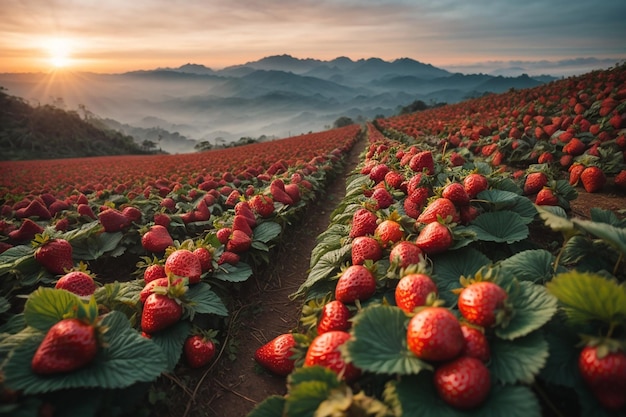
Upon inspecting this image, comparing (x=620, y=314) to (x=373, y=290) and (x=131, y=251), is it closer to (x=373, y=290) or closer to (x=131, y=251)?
(x=373, y=290)

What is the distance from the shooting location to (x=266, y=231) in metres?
3.79

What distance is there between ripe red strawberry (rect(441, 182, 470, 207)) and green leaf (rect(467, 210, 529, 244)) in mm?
190

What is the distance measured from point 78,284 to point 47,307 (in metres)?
0.69

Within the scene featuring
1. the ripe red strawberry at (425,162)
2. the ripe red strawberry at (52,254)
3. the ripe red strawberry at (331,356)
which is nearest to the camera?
the ripe red strawberry at (331,356)

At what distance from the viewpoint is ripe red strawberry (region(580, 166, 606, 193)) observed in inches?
178

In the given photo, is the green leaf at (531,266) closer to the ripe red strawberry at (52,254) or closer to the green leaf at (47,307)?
the green leaf at (47,307)

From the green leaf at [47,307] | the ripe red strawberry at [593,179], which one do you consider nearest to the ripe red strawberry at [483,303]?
the green leaf at [47,307]

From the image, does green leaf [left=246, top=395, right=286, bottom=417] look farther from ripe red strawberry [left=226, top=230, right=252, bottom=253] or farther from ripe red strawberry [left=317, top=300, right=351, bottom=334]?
ripe red strawberry [left=226, top=230, right=252, bottom=253]

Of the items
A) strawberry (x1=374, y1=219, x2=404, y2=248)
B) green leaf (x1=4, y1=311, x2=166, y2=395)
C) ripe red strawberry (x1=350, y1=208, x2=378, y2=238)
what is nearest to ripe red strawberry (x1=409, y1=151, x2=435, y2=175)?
ripe red strawberry (x1=350, y1=208, x2=378, y2=238)

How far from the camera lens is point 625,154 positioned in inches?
205

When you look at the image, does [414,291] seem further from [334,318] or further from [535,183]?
[535,183]

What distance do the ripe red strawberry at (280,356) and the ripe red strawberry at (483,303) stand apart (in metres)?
1.32

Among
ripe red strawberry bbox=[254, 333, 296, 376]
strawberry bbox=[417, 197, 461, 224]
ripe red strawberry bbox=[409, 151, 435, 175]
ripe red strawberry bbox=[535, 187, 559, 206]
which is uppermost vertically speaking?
ripe red strawberry bbox=[409, 151, 435, 175]

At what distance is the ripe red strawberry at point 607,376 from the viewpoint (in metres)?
1.17
